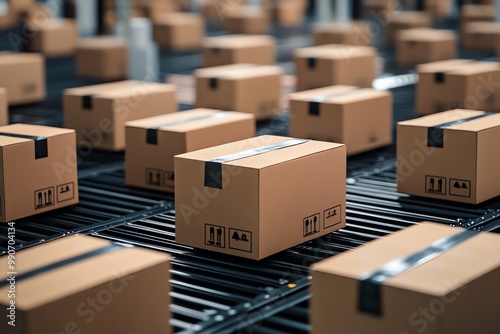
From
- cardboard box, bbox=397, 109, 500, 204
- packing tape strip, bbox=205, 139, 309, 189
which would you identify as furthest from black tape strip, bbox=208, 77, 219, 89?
packing tape strip, bbox=205, 139, 309, 189

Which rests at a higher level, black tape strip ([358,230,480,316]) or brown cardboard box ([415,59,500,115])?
brown cardboard box ([415,59,500,115])

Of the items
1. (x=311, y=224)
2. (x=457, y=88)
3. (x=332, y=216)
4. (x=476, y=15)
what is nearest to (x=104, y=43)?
(x=457, y=88)

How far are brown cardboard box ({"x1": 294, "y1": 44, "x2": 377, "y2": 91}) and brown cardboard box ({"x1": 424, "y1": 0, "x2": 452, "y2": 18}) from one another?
1048cm

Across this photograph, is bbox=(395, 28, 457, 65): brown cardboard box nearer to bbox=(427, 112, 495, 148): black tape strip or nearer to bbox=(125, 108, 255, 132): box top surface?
bbox=(125, 108, 255, 132): box top surface

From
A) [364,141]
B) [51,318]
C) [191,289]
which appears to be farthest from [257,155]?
[364,141]

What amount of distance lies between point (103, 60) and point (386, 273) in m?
8.27

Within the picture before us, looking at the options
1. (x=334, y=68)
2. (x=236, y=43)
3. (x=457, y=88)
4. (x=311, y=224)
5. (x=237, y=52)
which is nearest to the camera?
(x=311, y=224)

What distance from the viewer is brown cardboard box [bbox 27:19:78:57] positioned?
13703 millimetres

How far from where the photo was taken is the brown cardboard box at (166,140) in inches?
235

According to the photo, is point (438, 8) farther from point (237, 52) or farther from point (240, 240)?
point (240, 240)

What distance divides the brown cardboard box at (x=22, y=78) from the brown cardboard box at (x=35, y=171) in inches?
144

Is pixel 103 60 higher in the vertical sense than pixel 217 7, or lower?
lower

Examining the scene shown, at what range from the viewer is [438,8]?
67.0ft

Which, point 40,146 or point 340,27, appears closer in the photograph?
point 40,146
